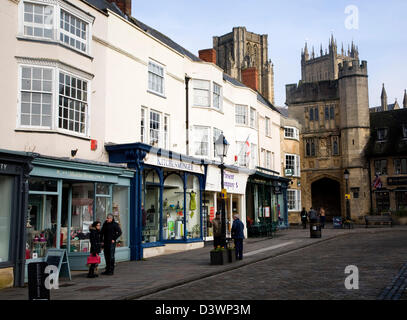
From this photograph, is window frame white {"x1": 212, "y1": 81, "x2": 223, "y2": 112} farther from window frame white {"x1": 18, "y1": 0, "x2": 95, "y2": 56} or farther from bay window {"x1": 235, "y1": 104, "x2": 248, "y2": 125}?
window frame white {"x1": 18, "y1": 0, "x2": 95, "y2": 56}

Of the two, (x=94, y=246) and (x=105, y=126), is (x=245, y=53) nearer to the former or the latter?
(x=105, y=126)

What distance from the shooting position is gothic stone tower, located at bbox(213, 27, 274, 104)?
8650cm

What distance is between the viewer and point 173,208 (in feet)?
68.8

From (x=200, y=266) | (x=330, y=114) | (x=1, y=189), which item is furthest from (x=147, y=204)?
(x=330, y=114)

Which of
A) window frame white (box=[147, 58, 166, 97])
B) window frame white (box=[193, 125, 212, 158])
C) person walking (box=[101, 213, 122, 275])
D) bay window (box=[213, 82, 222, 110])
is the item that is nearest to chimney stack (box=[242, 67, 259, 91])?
bay window (box=[213, 82, 222, 110])

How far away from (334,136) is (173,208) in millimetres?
30753

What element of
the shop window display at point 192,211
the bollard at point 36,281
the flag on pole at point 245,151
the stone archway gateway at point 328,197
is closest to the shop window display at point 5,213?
the bollard at point 36,281

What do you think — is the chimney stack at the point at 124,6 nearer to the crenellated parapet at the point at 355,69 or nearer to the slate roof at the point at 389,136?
the crenellated parapet at the point at 355,69

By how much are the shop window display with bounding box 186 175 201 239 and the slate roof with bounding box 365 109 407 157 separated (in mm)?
28220

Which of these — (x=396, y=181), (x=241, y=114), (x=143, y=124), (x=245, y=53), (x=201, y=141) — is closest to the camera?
(x=143, y=124)

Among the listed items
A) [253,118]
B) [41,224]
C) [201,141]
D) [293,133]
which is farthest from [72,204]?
[293,133]

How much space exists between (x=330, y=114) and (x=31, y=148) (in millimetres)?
39262

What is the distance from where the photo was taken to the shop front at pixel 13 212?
37.6ft
